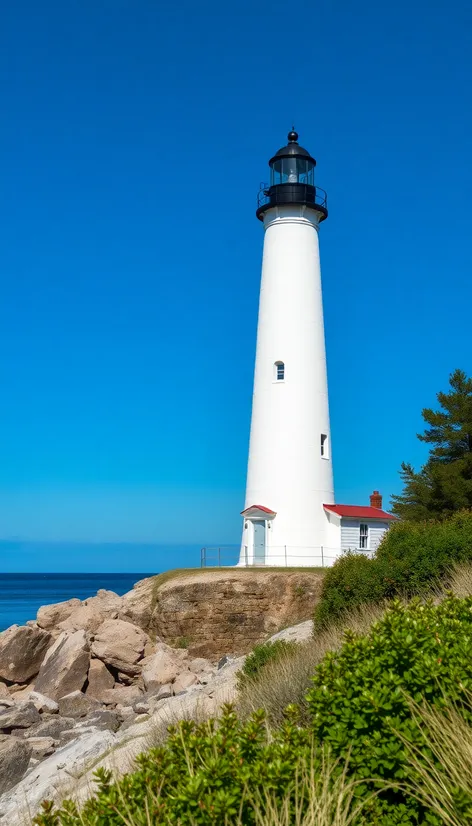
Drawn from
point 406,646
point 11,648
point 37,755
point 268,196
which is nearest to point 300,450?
point 268,196

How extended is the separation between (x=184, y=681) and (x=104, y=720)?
3.66 metres

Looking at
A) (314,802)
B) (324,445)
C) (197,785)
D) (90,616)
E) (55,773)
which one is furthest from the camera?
(324,445)

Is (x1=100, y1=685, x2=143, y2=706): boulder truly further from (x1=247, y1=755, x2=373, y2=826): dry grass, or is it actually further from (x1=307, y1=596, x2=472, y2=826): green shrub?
(x1=247, y1=755, x2=373, y2=826): dry grass

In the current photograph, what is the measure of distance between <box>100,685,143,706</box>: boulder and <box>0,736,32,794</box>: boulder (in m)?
5.34

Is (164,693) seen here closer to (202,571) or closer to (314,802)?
(202,571)

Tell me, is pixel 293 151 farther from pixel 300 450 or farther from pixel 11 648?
pixel 11 648

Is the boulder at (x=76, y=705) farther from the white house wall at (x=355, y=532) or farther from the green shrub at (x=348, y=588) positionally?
the white house wall at (x=355, y=532)

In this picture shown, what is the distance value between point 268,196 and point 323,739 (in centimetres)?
2616

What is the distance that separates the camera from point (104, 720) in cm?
1488

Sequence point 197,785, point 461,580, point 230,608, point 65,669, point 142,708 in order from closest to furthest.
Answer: point 197,785 < point 461,580 < point 142,708 < point 65,669 < point 230,608

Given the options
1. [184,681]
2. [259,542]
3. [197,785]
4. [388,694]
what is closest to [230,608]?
[259,542]

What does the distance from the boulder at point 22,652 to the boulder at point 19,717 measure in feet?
17.9

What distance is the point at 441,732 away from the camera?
539 cm

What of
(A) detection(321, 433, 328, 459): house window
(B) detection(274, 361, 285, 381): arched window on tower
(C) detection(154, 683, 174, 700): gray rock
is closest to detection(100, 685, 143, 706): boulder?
(C) detection(154, 683, 174, 700): gray rock
